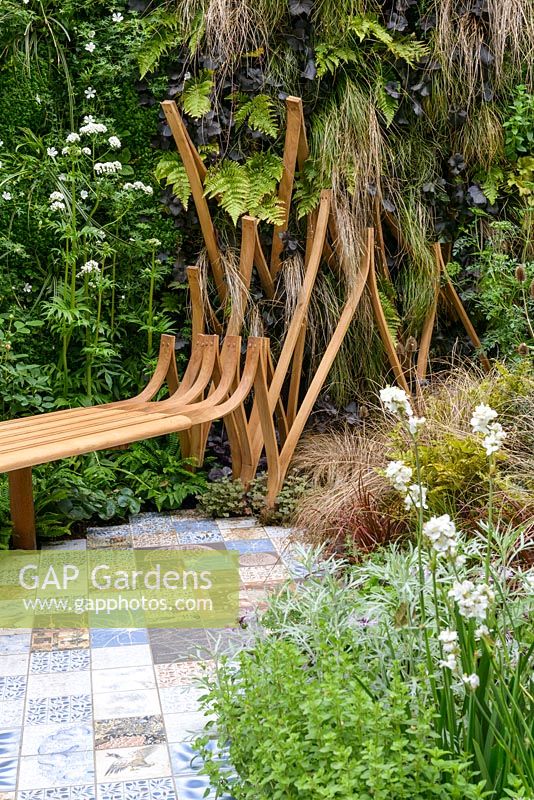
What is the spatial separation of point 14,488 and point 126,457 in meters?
0.87

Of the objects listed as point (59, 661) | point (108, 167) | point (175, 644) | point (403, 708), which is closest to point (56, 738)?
point (59, 661)

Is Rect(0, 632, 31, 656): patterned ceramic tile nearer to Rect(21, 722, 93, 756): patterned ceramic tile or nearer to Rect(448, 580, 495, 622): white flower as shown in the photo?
Rect(21, 722, 93, 756): patterned ceramic tile

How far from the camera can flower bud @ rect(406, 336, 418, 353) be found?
4.86 m

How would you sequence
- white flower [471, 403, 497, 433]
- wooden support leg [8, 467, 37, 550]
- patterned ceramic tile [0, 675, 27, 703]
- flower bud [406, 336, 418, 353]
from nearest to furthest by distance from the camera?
1. white flower [471, 403, 497, 433]
2. patterned ceramic tile [0, 675, 27, 703]
3. wooden support leg [8, 467, 37, 550]
4. flower bud [406, 336, 418, 353]

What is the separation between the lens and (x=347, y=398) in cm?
495

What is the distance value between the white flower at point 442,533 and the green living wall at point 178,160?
2.88 metres

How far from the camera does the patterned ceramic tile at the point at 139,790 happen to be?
2.12 meters

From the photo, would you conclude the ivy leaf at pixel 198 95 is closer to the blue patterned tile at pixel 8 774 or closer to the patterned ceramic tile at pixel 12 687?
the patterned ceramic tile at pixel 12 687

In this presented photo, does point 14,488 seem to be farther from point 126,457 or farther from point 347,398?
point 347,398

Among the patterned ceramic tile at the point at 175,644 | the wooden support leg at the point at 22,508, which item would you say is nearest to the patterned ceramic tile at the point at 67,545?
the wooden support leg at the point at 22,508

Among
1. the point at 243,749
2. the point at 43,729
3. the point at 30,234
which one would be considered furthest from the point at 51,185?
the point at 243,749

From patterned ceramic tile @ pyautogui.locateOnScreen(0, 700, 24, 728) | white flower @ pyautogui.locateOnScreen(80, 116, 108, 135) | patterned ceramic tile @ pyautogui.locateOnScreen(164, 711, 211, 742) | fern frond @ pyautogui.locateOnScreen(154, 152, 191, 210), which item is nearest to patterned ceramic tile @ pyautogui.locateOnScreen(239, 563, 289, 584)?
patterned ceramic tile @ pyautogui.locateOnScreen(164, 711, 211, 742)

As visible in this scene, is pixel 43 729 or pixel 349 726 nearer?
pixel 349 726

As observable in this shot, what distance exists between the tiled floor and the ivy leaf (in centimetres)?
225
